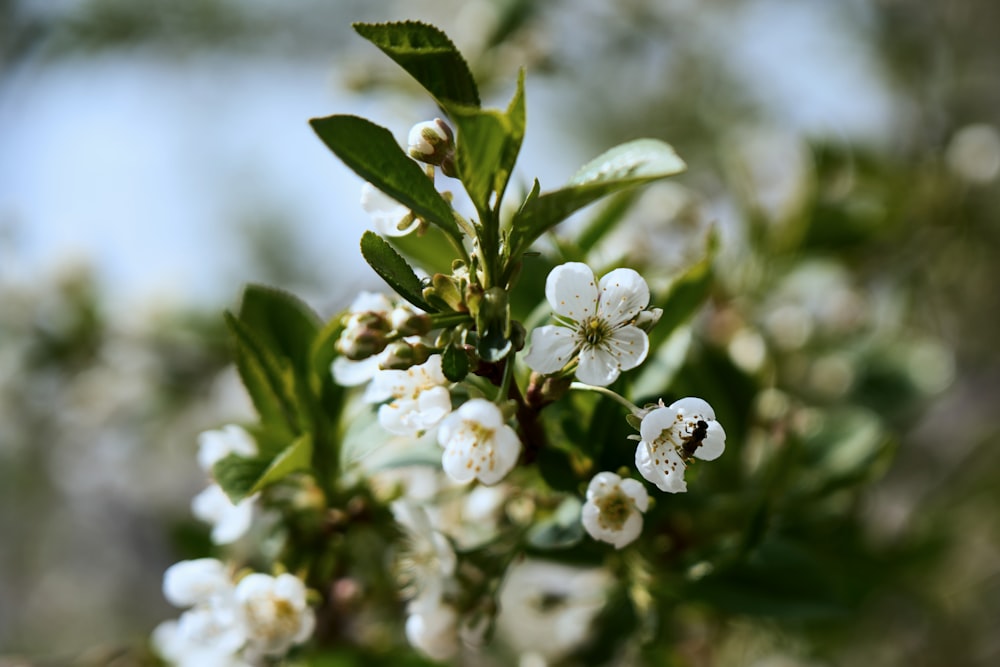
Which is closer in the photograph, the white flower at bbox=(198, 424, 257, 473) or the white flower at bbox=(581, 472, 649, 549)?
the white flower at bbox=(581, 472, 649, 549)

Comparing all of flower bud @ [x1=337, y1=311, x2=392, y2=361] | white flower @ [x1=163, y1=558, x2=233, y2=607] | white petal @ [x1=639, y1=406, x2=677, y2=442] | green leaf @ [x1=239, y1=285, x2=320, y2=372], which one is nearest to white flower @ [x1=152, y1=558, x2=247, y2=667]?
white flower @ [x1=163, y1=558, x2=233, y2=607]

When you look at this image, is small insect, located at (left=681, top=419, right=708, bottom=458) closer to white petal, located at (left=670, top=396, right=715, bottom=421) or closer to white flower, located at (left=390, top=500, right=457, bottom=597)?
white petal, located at (left=670, top=396, right=715, bottom=421)

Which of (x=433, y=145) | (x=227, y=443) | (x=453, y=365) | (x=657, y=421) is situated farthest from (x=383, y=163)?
(x=227, y=443)

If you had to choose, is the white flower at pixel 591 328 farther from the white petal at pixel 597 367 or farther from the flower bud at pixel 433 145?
the flower bud at pixel 433 145

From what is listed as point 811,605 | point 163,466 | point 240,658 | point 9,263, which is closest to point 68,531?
point 163,466

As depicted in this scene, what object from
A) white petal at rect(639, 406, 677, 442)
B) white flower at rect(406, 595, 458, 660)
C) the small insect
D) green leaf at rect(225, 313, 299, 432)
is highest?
green leaf at rect(225, 313, 299, 432)

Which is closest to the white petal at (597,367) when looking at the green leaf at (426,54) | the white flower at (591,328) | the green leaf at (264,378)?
the white flower at (591,328)
